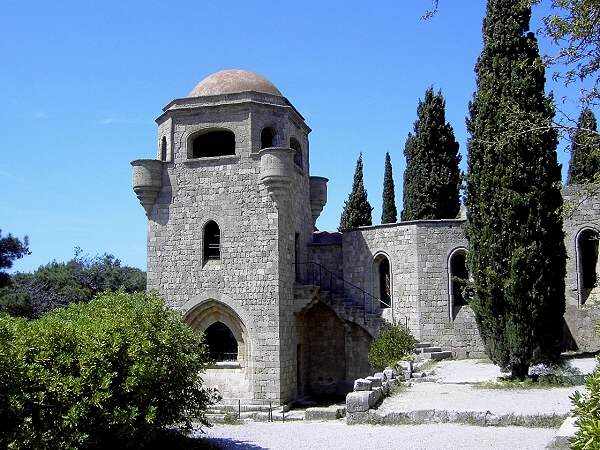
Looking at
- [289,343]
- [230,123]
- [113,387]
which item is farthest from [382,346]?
[113,387]

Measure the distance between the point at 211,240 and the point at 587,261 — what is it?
1356cm

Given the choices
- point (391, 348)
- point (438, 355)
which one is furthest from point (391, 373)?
point (438, 355)

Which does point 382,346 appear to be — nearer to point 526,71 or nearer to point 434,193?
point 526,71

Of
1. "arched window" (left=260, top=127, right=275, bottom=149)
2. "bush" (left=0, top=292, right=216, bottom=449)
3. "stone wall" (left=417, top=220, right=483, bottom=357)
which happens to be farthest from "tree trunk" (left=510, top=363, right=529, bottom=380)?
"arched window" (left=260, top=127, right=275, bottom=149)

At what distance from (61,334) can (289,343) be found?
13.9 meters

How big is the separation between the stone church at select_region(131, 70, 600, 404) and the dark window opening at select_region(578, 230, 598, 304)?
1.9 inches

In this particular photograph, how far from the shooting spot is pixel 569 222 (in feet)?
73.6

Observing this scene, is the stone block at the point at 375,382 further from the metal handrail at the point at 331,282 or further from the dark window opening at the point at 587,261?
the dark window opening at the point at 587,261

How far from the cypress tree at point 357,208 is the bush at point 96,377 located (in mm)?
22721

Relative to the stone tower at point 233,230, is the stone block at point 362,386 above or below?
below

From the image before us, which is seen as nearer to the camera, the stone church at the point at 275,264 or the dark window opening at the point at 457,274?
the stone church at the point at 275,264

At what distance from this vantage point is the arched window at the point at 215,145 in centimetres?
2673

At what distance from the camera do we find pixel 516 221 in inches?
655

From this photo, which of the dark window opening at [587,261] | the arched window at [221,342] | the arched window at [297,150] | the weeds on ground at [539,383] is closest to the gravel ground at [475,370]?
the weeds on ground at [539,383]
